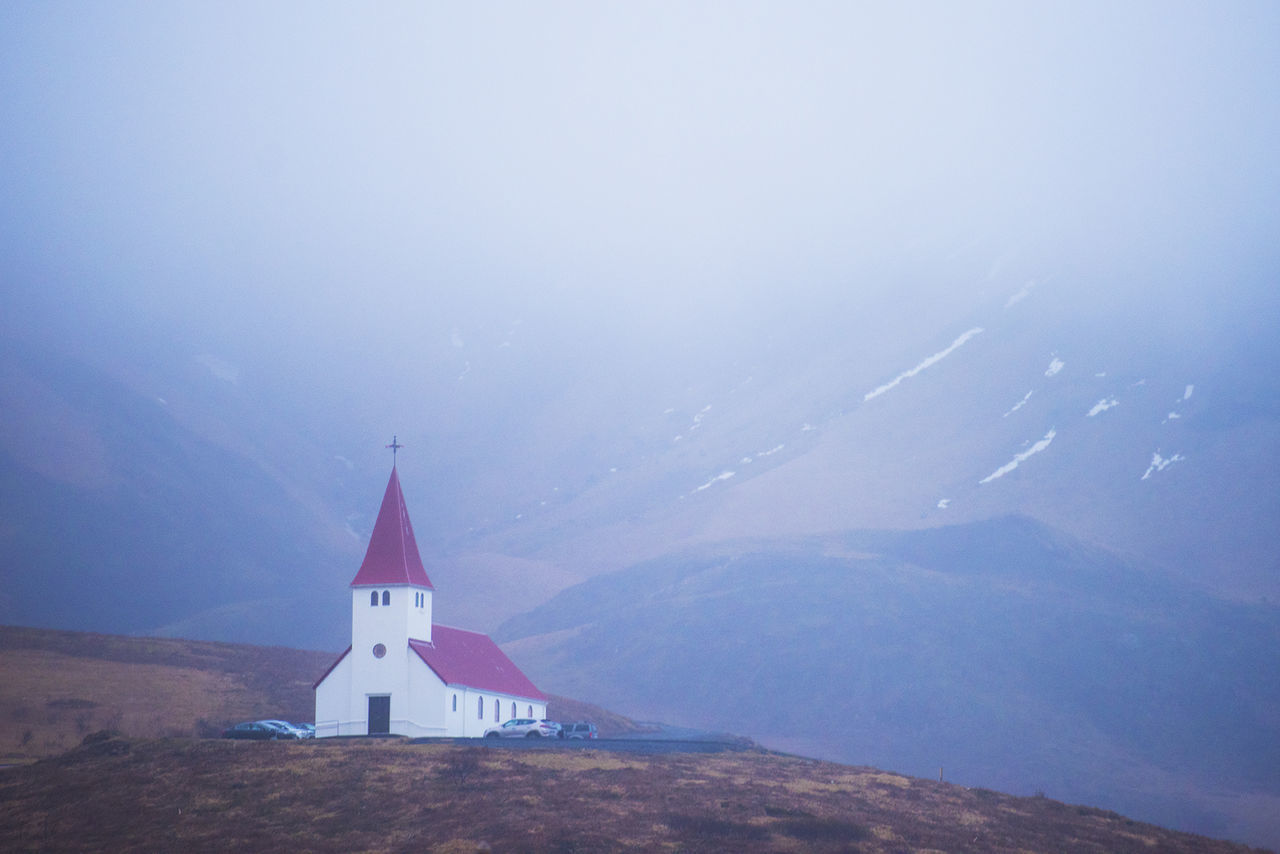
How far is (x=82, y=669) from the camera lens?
76.2 m

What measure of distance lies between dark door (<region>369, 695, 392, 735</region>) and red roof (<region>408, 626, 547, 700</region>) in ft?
10.1

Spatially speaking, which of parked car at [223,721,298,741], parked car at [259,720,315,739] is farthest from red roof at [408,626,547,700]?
parked car at [223,721,298,741]

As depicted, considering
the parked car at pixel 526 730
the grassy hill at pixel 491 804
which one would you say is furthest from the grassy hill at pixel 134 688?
the parked car at pixel 526 730

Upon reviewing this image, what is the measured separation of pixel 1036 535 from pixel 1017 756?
56520 millimetres

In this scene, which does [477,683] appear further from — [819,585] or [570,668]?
[819,585]

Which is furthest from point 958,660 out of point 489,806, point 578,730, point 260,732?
point 489,806

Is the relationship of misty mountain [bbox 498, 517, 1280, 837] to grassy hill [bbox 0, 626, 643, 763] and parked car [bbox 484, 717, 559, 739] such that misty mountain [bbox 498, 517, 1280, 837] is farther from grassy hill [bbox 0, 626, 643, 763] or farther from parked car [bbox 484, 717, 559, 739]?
parked car [bbox 484, 717, 559, 739]

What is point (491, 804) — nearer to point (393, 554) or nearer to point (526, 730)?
point (526, 730)

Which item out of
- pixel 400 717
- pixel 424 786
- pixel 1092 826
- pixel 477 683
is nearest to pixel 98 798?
pixel 424 786

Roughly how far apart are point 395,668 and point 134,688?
23.5m

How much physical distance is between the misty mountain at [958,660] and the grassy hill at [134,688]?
198 feet

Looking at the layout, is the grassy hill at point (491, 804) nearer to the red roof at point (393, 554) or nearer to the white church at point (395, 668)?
the white church at point (395, 668)

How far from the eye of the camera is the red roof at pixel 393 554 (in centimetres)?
6203

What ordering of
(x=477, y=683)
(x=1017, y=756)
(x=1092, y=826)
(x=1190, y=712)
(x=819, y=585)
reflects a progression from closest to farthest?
(x=1092, y=826), (x=477, y=683), (x=1017, y=756), (x=1190, y=712), (x=819, y=585)
